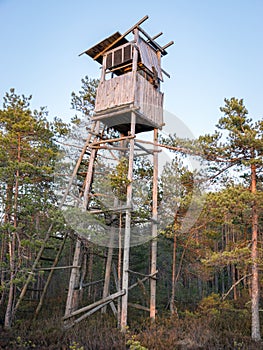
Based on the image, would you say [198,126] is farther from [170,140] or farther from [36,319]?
[36,319]

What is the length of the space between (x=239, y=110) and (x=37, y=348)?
8.26 m

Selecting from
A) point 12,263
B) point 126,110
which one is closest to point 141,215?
point 126,110

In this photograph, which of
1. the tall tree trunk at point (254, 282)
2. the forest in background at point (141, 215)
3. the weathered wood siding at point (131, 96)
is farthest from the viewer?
the weathered wood siding at point (131, 96)

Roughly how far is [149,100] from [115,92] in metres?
1.21

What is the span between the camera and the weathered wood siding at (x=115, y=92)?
10930 mm

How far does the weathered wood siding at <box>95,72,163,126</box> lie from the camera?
10.9m

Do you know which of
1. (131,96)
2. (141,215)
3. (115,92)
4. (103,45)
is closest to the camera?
(141,215)

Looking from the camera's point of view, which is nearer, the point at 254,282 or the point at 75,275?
the point at 254,282

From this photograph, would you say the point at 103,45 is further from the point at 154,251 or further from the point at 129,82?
the point at 154,251

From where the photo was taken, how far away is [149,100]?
11594mm

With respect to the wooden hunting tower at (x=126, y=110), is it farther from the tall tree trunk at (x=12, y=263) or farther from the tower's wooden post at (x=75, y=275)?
the tall tree trunk at (x=12, y=263)

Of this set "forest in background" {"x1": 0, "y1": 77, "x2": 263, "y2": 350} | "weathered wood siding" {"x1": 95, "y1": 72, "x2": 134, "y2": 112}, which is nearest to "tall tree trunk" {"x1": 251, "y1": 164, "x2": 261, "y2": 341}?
"forest in background" {"x1": 0, "y1": 77, "x2": 263, "y2": 350}

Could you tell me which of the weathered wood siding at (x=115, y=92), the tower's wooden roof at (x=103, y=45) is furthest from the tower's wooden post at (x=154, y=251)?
the tower's wooden roof at (x=103, y=45)

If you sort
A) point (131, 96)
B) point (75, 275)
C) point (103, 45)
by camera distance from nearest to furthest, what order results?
point (75, 275) → point (131, 96) → point (103, 45)
